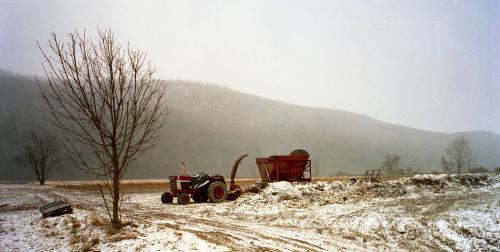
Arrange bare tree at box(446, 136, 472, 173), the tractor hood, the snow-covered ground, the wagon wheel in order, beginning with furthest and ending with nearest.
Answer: bare tree at box(446, 136, 472, 173)
the wagon wheel
the tractor hood
the snow-covered ground

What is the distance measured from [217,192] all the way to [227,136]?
130m

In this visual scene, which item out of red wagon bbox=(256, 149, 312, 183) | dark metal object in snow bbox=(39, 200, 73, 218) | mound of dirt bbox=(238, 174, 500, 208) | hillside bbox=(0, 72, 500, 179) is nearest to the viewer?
dark metal object in snow bbox=(39, 200, 73, 218)

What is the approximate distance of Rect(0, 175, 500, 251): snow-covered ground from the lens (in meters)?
9.83

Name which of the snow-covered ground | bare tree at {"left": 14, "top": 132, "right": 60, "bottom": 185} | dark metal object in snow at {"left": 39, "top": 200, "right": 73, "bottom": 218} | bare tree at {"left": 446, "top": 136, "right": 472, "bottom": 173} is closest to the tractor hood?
the snow-covered ground

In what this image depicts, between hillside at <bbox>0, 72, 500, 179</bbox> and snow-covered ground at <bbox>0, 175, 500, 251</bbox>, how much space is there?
10268cm

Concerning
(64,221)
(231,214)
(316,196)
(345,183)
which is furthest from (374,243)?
(345,183)

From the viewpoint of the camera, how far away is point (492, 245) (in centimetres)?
1123

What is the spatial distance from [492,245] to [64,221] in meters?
14.3

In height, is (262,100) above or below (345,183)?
above

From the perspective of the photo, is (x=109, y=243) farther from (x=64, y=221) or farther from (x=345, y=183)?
(x=345, y=183)

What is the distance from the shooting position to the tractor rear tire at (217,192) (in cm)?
2148

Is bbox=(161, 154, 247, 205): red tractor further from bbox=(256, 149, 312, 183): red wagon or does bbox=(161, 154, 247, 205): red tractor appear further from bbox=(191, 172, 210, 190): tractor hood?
bbox=(256, 149, 312, 183): red wagon

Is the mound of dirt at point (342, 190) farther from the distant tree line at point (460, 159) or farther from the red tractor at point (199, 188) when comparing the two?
the distant tree line at point (460, 159)

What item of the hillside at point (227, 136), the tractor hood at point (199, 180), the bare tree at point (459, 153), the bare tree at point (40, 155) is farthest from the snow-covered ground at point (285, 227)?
the hillside at point (227, 136)
